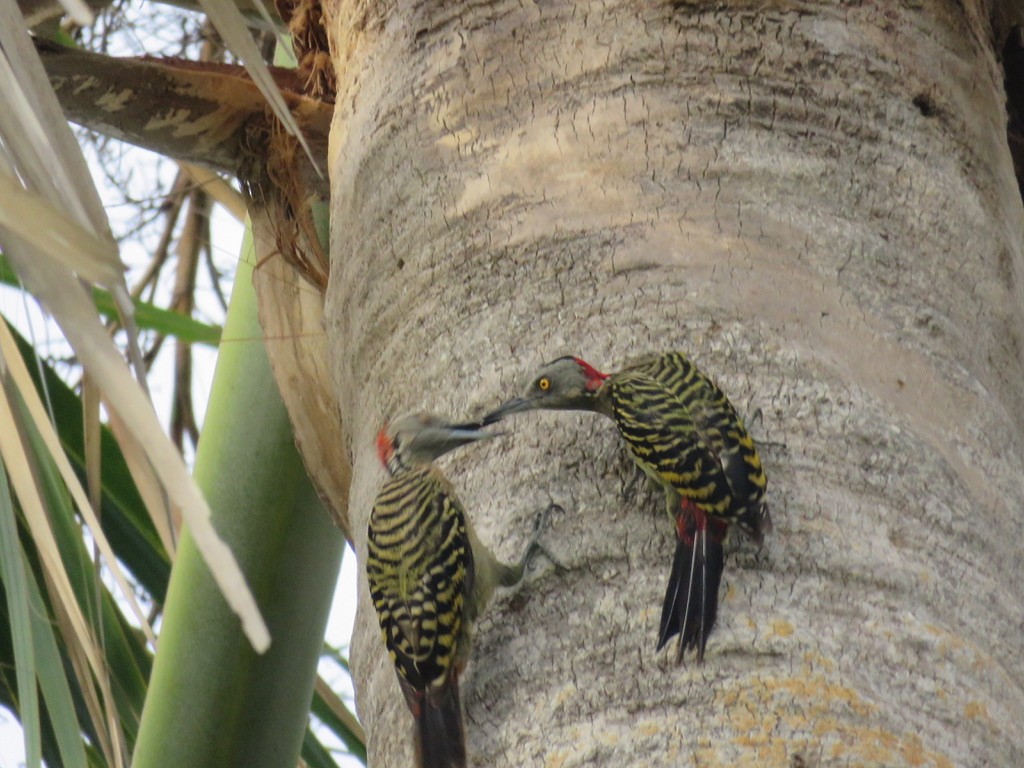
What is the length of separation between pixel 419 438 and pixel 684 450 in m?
0.49

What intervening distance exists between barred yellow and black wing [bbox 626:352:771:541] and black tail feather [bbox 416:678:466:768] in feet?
1.64

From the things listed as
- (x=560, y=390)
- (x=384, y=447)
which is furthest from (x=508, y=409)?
(x=384, y=447)

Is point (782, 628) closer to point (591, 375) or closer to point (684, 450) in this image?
point (684, 450)

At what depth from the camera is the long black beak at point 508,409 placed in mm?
2336

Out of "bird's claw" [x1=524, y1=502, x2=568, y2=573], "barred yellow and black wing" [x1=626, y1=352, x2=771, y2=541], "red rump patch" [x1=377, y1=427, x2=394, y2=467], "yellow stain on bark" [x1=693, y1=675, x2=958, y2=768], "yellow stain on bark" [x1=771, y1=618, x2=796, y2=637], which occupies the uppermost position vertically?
"red rump patch" [x1=377, y1=427, x2=394, y2=467]

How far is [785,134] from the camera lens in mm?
2680

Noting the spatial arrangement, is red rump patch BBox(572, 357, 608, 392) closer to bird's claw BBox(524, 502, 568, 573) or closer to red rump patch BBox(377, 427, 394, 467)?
bird's claw BBox(524, 502, 568, 573)

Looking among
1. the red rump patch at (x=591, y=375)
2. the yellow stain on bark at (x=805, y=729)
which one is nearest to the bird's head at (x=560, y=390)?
the red rump patch at (x=591, y=375)

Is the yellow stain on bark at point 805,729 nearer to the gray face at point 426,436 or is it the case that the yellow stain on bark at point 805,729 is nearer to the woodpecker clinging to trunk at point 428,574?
the woodpecker clinging to trunk at point 428,574

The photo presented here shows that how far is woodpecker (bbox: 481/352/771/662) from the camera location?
6.47 feet

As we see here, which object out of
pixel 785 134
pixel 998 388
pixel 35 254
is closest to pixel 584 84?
pixel 785 134

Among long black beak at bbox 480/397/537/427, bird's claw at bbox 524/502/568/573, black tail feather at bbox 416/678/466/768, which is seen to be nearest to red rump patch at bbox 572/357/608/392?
long black beak at bbox 480/397/537/427

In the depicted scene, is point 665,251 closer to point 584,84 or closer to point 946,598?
point 584,84

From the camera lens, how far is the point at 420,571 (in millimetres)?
2438
